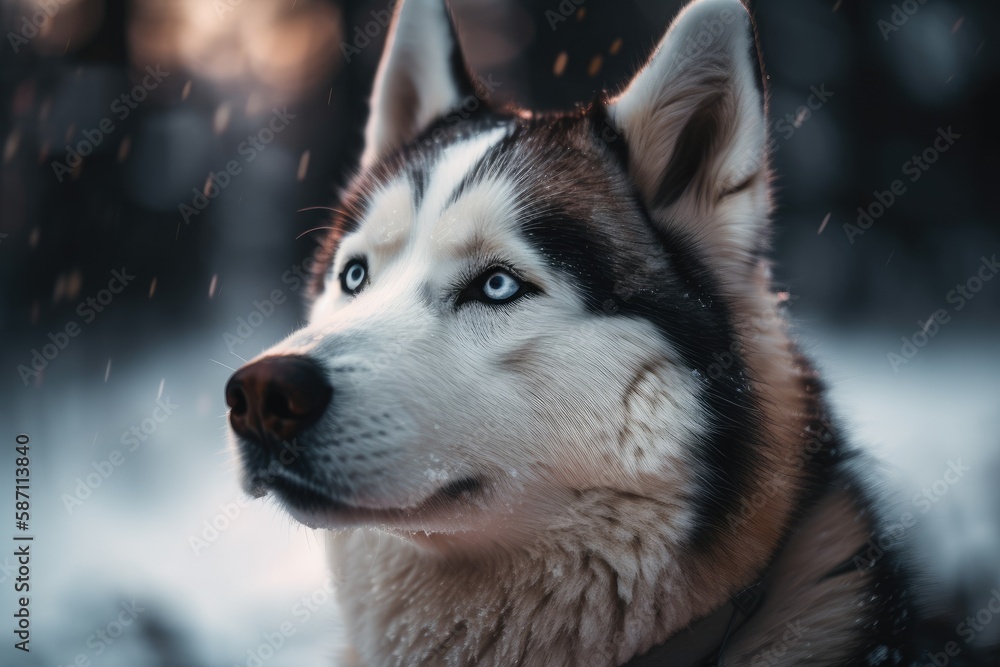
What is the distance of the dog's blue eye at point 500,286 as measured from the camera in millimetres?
1879

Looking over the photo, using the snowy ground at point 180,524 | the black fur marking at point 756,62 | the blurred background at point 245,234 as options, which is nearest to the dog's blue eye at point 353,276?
the black fur marking at point 756,62

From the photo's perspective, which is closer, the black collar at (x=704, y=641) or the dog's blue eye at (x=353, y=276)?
the black collar at (x=704, y=641)

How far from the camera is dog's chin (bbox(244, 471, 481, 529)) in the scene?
164 cm

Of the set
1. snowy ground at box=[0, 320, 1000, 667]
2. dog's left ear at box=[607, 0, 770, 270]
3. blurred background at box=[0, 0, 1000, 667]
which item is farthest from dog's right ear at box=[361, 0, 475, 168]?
blurred background at box=[0, 0, 1000, 667]

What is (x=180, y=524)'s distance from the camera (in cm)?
497

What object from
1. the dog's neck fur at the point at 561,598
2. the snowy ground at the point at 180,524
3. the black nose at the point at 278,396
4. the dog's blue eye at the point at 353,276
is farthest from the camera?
the snowy ground at the point at 180,524

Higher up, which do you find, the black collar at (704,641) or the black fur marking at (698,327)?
the black fur marking at (698,327)

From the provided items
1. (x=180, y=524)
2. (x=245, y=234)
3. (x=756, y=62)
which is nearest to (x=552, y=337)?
(x=756, y=62)

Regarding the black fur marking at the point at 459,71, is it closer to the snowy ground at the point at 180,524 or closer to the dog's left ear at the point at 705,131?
the dog's left ear at the point at 705,131

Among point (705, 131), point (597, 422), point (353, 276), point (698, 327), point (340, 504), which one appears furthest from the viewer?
point (353, 276)

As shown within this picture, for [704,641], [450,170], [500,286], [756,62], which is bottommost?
[704,641]

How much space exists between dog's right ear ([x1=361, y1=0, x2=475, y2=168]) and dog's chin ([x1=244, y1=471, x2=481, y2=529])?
4.81 ft

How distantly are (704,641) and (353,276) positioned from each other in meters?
1.51

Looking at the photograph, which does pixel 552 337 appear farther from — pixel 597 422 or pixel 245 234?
pixel 245 234
